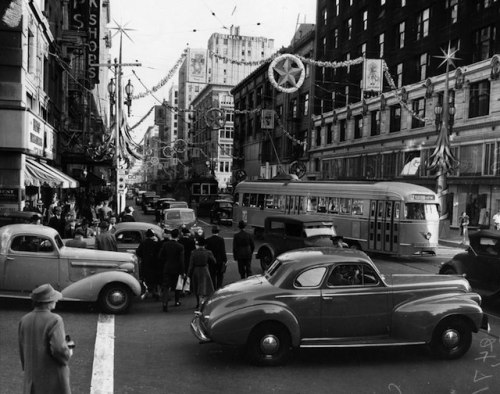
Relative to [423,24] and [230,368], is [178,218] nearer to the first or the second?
[230,368]

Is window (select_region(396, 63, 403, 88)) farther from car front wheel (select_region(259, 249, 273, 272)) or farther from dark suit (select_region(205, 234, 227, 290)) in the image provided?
dark suit (select_region(205, 234, 227, 290))

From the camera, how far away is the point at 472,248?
1238 centimetres

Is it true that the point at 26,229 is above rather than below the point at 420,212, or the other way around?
below

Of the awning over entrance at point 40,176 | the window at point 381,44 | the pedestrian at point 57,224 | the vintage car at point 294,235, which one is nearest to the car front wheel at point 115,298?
the vintage car at point 294,235

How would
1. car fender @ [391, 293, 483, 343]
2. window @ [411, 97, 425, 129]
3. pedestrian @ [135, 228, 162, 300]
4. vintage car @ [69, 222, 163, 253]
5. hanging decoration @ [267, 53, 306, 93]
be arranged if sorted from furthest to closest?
window @ [411, 97, 425, 129] → hanging decoration @ [267, 53, 306, 93] → vintage car @ [69, 222, 163, 253] → pedestrian @ [135, 228, 162, 300] → car fender @ [391, 293, 483, 343]

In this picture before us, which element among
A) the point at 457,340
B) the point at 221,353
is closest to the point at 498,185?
the point at 457,340

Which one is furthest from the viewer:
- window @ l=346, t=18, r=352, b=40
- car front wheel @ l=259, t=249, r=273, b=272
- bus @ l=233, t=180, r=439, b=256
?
window @ l=346, t=18, r=352, b=40

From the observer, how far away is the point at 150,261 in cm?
1183

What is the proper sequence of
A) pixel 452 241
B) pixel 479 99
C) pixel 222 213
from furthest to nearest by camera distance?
pixel 222 213 → pixel 479 99 → pixel 452 241

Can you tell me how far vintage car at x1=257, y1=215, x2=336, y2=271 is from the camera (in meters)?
Answer: 15.2

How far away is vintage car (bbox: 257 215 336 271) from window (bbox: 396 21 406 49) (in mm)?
28469

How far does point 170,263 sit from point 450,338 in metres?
5.92

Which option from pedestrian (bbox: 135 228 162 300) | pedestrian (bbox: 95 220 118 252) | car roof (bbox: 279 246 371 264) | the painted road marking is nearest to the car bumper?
the painted road marking

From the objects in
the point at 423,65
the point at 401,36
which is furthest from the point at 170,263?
the point at 401,36
